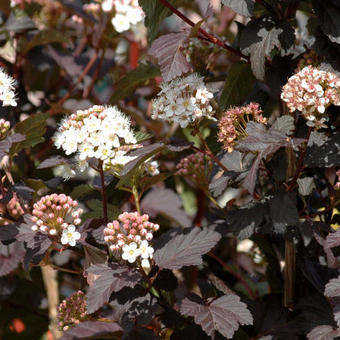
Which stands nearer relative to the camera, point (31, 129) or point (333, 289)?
point (333, 289)

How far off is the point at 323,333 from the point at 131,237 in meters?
0.39

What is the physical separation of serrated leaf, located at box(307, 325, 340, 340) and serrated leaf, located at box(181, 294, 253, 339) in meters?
0.12

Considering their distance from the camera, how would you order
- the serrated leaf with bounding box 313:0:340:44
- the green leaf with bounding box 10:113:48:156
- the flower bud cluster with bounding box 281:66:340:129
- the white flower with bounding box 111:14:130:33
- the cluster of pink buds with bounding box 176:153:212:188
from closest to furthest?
the flower bud cluster with bounding box 281:66:340:129 < the serrated leaf with bounding box 313:0:340:44 < the green leaf with bounding box 10:113:48:156 < the cluster of pink buds with bounding box 176:153:212:188 < the white flower with bounding box 111:14:130:33

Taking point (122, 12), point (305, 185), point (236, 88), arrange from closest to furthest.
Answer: point (305, 185) < point (236, 88) < point (122, 12)

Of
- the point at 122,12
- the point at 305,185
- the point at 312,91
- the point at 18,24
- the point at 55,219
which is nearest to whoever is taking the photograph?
the point at 312,91

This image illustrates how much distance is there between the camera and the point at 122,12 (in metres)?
1.50

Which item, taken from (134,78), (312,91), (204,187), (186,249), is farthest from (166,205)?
(312,91)

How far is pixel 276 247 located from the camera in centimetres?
134

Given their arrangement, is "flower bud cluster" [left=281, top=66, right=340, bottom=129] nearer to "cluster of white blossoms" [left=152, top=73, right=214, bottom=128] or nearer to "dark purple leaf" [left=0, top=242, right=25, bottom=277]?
"cluster of white blossoms" [left=152, top=73, right=214, bottom=128]

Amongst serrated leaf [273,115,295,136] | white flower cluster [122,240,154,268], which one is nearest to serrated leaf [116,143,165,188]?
white flower cluster [122,240,154,268]

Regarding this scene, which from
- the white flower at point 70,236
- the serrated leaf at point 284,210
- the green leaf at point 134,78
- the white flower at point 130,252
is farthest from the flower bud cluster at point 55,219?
the green leaf at point 134,78

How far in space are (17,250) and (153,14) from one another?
0.69 m

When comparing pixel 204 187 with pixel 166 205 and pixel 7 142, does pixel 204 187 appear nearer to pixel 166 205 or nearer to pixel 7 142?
pixel 166 205

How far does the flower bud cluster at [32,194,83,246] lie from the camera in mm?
1004
